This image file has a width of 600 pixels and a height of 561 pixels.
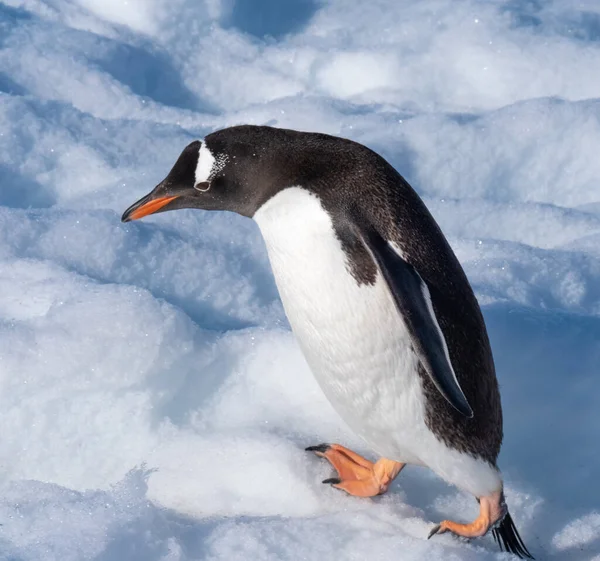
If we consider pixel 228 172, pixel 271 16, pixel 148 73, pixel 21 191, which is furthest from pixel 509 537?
pixel 271 16

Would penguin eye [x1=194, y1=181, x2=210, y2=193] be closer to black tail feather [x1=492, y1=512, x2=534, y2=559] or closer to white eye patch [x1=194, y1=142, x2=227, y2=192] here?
white eye patch [x1=194, y1=142, x2=227, y2=192]

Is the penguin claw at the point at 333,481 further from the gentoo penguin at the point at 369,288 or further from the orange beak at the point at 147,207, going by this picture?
the orange beak at the point at 147,207

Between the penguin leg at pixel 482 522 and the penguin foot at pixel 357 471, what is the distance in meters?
0.16

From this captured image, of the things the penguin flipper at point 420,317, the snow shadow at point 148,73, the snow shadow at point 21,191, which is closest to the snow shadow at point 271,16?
the snow shadow at point 148,73

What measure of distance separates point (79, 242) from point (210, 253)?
324mm

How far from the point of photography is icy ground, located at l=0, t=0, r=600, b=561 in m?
1.62

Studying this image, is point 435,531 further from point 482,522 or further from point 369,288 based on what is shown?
point 369,288

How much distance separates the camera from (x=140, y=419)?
1.82 meters

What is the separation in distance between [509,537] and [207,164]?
0.82m

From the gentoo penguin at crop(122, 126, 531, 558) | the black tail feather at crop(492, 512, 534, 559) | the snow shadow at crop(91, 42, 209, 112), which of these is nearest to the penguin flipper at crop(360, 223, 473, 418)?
the gentoo penguin at crop(122, 126, 531, 558)

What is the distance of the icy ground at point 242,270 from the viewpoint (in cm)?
162

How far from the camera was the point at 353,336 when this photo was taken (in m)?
1.47

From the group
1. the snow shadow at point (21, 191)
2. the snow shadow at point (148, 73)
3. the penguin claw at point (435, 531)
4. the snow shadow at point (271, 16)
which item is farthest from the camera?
the snow shadow at point (271, 16)

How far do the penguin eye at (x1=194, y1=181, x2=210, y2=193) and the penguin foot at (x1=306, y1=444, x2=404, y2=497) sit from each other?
53cm
